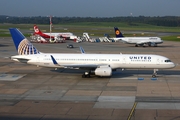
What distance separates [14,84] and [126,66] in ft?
49.1

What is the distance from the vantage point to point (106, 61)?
139 ft

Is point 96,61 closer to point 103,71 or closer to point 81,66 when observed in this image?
point 81,66

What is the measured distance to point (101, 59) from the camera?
42.6 meters

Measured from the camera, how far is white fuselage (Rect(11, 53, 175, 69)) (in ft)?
138

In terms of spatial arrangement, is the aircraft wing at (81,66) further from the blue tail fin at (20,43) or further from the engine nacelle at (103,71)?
the blue tail fin at (20,43)

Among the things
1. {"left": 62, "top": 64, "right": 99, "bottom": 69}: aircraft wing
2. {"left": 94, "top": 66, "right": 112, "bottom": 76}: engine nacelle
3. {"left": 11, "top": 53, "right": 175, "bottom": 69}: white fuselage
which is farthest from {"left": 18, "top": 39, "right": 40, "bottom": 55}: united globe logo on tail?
{"left": 94, "top": 66, "right": 112, "bottom": 76}: engine nacelle

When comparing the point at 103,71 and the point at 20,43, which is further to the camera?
the point at 20,43

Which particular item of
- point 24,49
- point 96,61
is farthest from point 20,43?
point 96,61

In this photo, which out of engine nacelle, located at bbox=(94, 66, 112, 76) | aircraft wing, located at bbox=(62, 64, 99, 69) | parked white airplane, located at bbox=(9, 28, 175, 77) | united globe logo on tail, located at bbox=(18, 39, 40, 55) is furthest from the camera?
united globe logo on tail, located at bbox=(18, 39, 40, 55)

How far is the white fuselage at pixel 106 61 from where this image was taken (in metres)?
42.1

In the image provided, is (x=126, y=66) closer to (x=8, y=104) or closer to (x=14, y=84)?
(x=14, y=84)

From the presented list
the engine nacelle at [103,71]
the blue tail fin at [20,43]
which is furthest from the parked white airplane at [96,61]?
the engine nacelle at [103,71]

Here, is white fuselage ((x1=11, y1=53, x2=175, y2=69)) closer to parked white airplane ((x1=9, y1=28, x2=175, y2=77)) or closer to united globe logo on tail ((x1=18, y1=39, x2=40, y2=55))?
parked white airplane ((x1=9, y1=28, x2=175, y2=77))

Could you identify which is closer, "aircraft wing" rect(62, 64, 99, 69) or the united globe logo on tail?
"aircraft wing" rect(62, 64, 99, 69)
